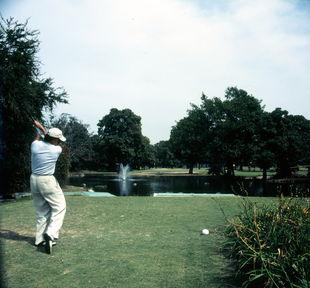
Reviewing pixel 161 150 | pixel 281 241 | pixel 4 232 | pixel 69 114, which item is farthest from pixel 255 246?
pixel 161 150

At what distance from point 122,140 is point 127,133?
8.97 ft

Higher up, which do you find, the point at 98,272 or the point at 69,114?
the point at 69,114

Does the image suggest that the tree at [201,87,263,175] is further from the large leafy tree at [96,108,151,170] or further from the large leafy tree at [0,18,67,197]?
the large leafy tree at [0,18,67,197]

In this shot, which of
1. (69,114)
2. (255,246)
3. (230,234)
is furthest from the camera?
(69,114)

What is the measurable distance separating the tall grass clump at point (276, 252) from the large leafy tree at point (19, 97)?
12548mm

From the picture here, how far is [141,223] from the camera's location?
31.7 feet

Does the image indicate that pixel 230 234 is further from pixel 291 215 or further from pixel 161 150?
pixel 161 150

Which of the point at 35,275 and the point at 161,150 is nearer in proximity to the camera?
the point at 35,275

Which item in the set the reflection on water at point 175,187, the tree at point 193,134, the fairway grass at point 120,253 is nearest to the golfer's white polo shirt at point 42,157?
the fairway grass at point 120,253

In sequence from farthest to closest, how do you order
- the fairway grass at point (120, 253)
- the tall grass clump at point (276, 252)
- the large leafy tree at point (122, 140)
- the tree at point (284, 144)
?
the large leafy tree at point (122, 140) → the tree at point (284, 144) → the fairway grass at point (120, 253) → the tall grass clump at point (276, 252)

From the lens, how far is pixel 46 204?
7195 mm

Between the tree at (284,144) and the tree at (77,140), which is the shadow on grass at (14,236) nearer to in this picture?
the tree at (284,144)

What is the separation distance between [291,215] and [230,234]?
49.4 inches

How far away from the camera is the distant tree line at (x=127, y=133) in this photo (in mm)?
16891
